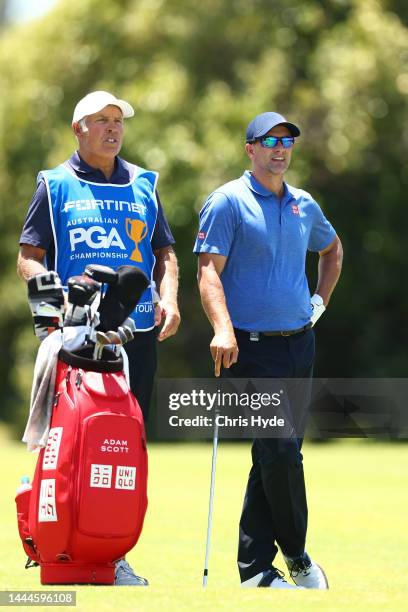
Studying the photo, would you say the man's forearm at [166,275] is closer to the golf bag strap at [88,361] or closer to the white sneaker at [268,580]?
the golf bag strap at [88,361]

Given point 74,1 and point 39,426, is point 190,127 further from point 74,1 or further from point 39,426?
point 39,426

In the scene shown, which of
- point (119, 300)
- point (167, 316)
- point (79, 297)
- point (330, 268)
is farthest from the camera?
point (330, 268)

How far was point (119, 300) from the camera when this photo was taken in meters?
6.42

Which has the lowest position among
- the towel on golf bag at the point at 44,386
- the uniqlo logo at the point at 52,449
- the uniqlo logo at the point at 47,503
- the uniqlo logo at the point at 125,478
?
the uniqlo logo at the point at 47,503

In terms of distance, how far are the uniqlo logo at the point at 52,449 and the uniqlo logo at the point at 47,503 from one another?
2.5 inches

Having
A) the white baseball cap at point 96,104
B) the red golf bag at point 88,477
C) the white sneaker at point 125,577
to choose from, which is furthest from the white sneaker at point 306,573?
the white baseball cap at point 96,104

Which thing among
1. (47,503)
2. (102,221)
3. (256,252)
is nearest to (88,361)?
(47,503)

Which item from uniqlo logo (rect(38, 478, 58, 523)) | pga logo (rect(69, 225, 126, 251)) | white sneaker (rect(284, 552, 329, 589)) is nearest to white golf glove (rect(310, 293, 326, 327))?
pga logo (rect(69, 225, 126, 251))

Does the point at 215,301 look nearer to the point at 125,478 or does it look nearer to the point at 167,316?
the point at 167,316

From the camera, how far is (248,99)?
23531 millimetres

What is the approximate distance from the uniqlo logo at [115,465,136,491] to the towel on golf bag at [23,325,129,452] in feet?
1.16

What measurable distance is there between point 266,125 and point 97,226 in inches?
38.3

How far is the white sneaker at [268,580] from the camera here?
22.4 feet

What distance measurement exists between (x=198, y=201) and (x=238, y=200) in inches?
612
